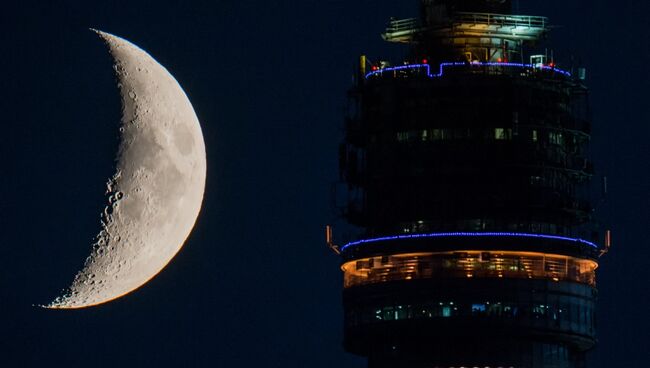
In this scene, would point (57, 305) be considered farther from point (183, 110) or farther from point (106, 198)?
point (183, 110)

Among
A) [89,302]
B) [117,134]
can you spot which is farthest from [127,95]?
[89,302]

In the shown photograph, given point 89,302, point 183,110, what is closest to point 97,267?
point 89,302

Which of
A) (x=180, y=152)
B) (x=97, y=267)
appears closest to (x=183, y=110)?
(x=180, y=152)

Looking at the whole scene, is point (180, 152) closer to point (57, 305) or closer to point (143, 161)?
point (143, 161)

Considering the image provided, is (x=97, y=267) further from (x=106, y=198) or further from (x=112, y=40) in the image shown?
(x=112, y=40)

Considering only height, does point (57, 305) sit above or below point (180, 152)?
below

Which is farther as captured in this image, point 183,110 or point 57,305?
point 183,110

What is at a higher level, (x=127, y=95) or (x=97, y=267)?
(x=127, y=95)
